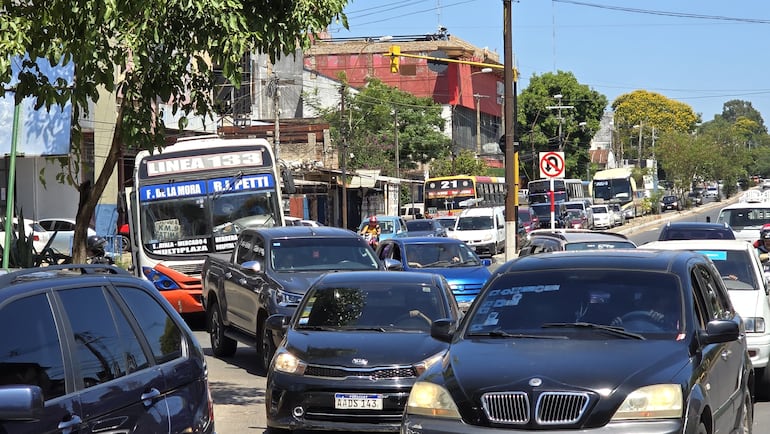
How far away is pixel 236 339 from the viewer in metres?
16.0

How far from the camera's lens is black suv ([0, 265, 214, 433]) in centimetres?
486

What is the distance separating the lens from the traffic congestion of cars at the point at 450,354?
5375mm

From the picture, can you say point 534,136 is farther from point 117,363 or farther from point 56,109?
point 117,363

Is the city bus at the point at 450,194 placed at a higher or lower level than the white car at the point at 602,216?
higher

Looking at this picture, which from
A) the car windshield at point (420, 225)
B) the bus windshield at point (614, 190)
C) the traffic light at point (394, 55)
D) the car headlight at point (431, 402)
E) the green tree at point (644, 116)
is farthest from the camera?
the green tree at point (644, 116)

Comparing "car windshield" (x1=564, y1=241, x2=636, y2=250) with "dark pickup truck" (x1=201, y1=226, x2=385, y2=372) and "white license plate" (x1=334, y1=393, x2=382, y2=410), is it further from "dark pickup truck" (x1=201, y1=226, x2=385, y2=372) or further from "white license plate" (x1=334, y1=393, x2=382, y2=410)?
"white license plate" (x1=334, y1=393, x2=382, y2=410)

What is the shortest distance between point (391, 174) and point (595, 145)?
7662 centimetres

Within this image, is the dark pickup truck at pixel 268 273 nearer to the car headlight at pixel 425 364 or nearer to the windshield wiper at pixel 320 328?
the windshield wiper at pixel 320 328

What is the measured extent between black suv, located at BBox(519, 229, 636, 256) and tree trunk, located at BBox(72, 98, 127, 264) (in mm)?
9791

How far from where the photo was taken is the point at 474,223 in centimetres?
4684

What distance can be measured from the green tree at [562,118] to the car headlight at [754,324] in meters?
83.8

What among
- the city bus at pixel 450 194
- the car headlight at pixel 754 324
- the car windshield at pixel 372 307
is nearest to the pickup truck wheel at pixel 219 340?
the car windshield at pixel 372 307

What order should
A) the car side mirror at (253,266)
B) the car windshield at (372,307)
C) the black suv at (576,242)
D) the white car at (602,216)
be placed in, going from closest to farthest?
1. the car windshield at (372,307)
2. the car side mirror at (253,266)
3. the black suv at (576,242)
4. the white car at (602,216)

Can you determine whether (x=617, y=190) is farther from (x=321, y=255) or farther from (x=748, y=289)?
(x=748, y=289)
